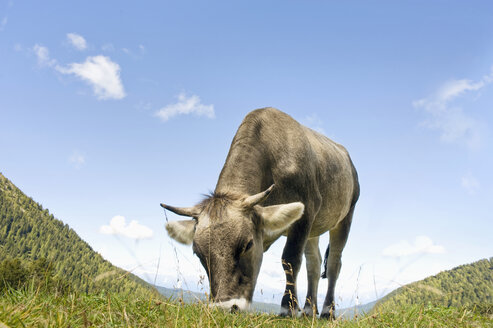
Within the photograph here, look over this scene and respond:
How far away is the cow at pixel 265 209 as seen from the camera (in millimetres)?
4957

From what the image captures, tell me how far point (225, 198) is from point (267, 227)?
82 centimetres

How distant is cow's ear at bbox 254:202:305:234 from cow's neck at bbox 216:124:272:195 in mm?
510

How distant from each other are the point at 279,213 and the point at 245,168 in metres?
1.03

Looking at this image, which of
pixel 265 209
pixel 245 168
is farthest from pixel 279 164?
pixel 265 209

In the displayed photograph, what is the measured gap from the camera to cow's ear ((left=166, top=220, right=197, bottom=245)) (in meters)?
6.02

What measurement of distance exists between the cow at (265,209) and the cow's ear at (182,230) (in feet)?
0.05

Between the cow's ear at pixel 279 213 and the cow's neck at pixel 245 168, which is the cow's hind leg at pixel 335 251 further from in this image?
the cow's ear at pixel 279 213

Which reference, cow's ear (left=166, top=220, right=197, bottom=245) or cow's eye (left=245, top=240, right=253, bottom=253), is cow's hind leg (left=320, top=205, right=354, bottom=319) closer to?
cow's ear (left=166, top=220, right=197, bottom=245)

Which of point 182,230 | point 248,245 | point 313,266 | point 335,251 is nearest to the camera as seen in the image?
point 248,245

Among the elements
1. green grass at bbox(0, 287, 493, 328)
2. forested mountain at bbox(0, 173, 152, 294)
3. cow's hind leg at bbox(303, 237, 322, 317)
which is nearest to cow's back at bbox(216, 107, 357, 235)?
cow's hind leg at bbox(303, 237, 322, 317)

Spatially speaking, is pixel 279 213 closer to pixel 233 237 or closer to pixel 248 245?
pixel 248 245

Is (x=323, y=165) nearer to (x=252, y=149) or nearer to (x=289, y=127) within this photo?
(x=289, y=127)

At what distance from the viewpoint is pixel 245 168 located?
6.27m

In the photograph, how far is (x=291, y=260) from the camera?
646 cm
